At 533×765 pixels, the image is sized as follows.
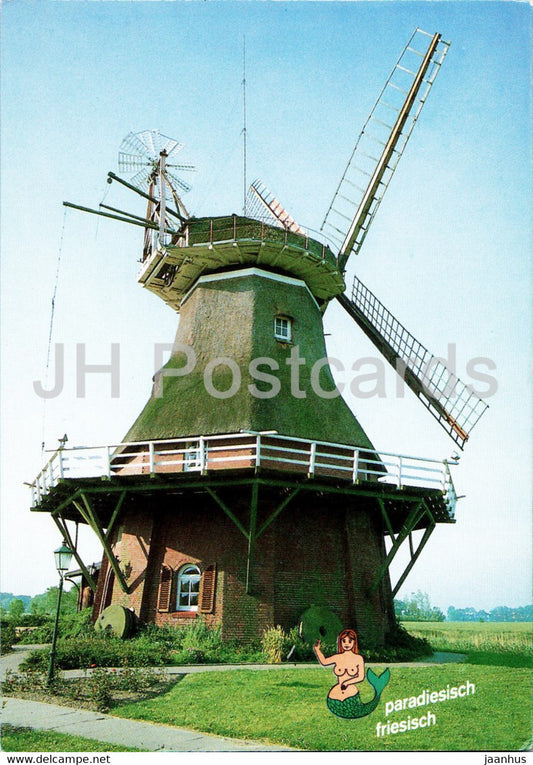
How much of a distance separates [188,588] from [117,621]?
67.7 inches

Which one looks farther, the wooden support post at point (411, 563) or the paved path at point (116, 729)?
the wooden support post at point (411, 563)

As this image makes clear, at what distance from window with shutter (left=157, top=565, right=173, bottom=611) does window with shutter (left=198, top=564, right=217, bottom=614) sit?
0.88 meters

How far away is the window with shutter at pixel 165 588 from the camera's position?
14.3m

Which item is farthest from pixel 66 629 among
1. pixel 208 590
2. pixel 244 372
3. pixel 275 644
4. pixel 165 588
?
pixel 244 372

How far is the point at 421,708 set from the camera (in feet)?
28.9

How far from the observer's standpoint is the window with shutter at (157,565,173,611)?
564 inches

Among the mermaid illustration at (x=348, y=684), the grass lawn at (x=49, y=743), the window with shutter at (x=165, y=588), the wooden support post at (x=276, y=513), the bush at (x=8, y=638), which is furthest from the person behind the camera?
the bush at (x=8, y=638)

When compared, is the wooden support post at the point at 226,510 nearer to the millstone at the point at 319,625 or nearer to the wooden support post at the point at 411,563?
the millstone at the point at 319,625

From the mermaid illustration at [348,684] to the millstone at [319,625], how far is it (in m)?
4.82

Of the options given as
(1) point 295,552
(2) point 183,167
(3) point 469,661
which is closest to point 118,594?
(1) point 295,552

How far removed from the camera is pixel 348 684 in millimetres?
8672

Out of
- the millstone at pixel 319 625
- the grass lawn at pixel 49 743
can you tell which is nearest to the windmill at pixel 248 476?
the millstone at pixel 319 625
